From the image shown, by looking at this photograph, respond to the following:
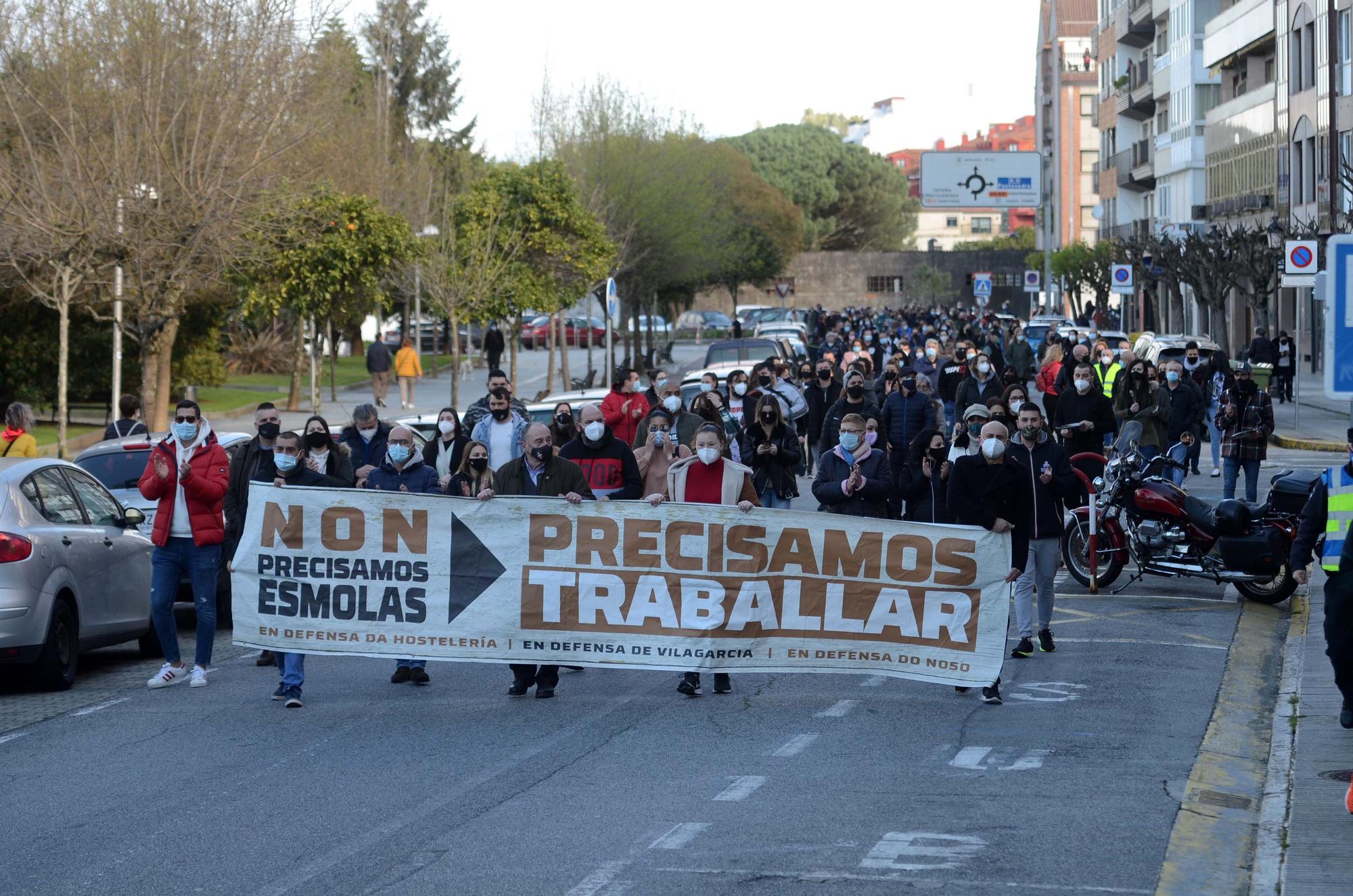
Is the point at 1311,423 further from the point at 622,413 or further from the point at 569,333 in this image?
the point at 569,333

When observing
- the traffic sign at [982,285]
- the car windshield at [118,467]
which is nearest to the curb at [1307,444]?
the car windshield at [118,467]

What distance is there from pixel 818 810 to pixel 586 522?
10.8ft

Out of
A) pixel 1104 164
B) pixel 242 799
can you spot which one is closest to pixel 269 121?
pixel 242 799

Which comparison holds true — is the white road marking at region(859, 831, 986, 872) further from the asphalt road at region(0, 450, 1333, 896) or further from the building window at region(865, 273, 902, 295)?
the building window at region(865, 273, 902, 295)

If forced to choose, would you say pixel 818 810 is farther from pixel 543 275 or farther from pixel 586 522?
pixel 543 275

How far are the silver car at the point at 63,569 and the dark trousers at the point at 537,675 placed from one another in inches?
119

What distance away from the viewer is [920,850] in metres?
7.00

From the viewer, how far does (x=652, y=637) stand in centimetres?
1030

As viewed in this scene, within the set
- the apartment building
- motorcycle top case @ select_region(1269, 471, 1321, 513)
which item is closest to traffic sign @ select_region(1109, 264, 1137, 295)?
motorcycle top case @ select_region(1269, 471, 1321, 513)

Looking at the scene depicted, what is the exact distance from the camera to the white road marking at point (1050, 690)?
10.4 metres

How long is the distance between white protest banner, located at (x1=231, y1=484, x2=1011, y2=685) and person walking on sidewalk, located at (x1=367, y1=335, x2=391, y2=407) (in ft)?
94.1

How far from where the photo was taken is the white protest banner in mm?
10242

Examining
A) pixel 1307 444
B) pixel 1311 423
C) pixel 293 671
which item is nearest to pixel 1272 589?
pixel 293 671

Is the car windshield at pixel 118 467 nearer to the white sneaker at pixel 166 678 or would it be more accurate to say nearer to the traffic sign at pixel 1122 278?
the white sneaker at pixel 166 678
